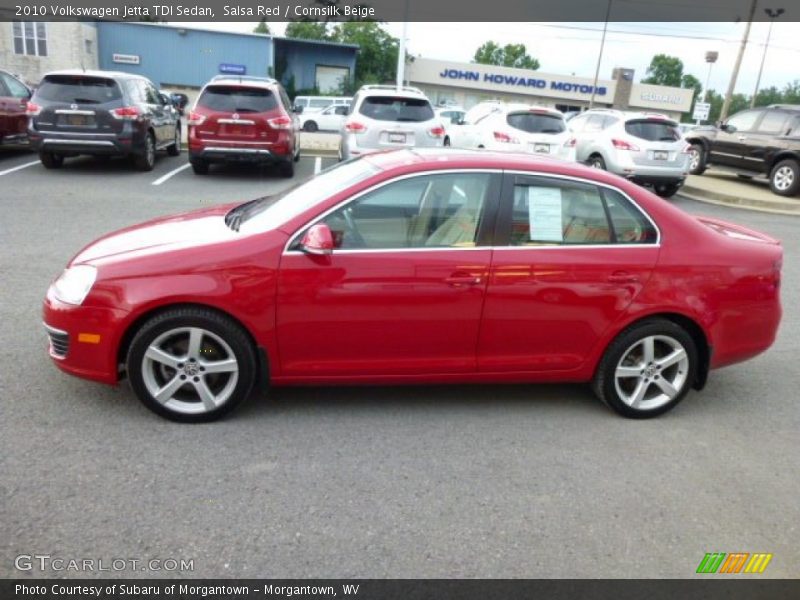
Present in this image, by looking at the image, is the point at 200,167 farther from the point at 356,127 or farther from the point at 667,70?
the point at 667,70

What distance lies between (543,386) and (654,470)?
1.09 m

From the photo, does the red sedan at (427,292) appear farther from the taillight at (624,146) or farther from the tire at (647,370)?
the taillight at (624,146)

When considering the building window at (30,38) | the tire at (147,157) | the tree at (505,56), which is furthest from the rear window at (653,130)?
the tree at (505,56)

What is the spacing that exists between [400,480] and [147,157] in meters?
10.7

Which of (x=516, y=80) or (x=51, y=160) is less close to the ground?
(x=516, y=80)

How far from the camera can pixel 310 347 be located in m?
3.69

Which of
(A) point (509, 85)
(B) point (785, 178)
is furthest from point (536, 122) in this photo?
(A) point (509, 85)

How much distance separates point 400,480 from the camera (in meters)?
3.29

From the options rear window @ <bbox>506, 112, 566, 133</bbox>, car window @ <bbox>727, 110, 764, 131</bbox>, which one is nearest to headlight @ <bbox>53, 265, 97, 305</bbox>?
rear window @ <bbox>506, 112, 566, 133</bbox>

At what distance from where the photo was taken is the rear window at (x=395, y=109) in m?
11.7

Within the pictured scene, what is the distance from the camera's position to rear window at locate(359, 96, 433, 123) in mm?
11711

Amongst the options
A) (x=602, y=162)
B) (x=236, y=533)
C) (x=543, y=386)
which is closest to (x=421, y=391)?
(x=543, y=386)

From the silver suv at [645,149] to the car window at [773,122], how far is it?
9.44ft
